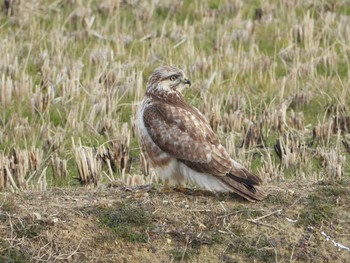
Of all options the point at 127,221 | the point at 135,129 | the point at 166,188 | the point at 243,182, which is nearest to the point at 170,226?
the point at 127,221

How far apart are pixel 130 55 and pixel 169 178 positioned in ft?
19.2

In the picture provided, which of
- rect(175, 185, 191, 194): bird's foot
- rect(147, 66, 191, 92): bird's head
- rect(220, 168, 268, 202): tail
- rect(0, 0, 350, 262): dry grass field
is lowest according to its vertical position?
rect(0, 0, 350, 262): dry grass field

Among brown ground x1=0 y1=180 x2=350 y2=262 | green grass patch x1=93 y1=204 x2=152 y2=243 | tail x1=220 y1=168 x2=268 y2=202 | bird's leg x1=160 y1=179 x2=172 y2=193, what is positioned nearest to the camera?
brown ground x1=0 y1=180 x2=350 y2=262

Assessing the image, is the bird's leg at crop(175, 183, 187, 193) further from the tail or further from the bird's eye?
the bird's eye

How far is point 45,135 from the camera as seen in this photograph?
38.0 ft

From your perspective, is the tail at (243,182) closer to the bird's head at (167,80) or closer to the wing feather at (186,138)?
the wing feather at (186,138)

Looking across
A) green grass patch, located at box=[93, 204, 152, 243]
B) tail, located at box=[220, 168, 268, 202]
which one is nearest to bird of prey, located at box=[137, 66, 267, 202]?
tail, located at box=[220, 168, 268, 202]

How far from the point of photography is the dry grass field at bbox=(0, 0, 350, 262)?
26.6 feet

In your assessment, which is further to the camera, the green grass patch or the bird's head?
the bird's head

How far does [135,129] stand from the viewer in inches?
464

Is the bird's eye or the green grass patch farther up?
the bird's eye

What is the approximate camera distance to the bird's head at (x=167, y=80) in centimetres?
898

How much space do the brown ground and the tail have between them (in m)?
0.11

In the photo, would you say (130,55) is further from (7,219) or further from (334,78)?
(7,219)
